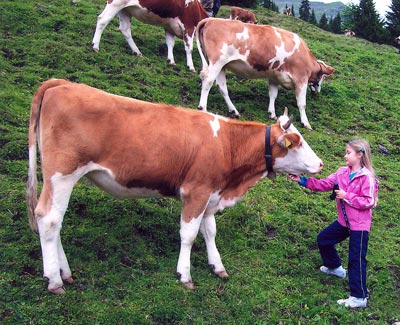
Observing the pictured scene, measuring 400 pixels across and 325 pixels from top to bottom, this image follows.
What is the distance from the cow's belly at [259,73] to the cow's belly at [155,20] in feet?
8.50

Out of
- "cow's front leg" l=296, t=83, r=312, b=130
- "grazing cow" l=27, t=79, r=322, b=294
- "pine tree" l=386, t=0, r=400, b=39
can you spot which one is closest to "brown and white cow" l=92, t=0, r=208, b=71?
"cow's front leg" l=296, t=83, r=312, b=130

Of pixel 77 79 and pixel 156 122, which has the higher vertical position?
pixel 156 122

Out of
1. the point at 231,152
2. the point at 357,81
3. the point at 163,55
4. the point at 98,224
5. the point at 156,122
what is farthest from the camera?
the point at 357,81

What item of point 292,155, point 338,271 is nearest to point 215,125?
point 292,155

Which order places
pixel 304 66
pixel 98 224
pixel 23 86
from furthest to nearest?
pixel 304 66 < pixel 23 86 < pixel 98 224

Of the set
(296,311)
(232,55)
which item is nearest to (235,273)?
(296,311)

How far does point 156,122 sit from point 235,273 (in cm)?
214

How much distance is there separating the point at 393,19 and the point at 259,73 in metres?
47.4

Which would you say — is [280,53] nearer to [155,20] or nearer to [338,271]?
[155,20]

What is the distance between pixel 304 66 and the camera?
11.7 metres

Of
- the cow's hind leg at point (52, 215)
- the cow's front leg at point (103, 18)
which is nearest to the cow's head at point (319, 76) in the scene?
the cow's front leg at point (103, 18)

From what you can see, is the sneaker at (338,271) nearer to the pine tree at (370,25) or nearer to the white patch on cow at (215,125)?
the white patch on cow at (215,125)

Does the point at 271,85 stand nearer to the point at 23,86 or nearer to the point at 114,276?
the point at 23,86

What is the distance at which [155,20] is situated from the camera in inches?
500
